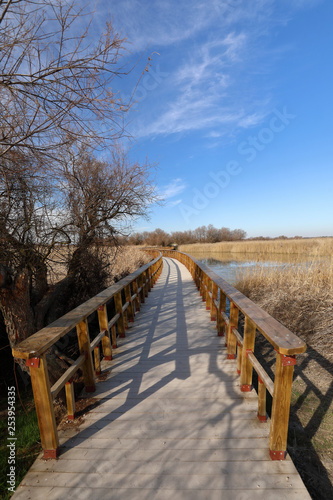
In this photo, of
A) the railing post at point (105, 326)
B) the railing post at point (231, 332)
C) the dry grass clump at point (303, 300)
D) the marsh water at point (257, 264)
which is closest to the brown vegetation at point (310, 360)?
the dry grass clump at point (303, 300)

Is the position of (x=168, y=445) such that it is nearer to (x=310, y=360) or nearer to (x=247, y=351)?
(x=247, y=351)

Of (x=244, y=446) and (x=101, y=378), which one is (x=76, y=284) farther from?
(x=244, y=446)

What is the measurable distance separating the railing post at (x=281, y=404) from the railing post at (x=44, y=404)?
1710 millimetres

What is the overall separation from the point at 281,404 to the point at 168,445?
99 centimetres

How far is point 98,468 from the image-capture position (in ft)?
5.91

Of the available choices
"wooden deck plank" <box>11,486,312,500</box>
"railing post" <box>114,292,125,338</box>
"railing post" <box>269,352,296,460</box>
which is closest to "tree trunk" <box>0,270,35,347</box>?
"railing post" <box>114,292,125,338</box>

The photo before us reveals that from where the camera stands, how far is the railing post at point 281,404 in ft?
5.55

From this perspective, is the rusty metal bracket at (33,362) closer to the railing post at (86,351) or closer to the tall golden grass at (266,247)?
the railing post at (86,351)

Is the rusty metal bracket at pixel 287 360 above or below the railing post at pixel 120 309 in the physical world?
above

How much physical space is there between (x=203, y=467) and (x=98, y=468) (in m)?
0.79

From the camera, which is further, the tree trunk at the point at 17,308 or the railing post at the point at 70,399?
the tree trunk at the point at 17,308

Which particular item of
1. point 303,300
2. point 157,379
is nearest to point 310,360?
point 303,300

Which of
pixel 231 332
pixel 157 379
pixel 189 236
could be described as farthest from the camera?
pixel 189 236

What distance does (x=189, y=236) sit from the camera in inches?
2847
